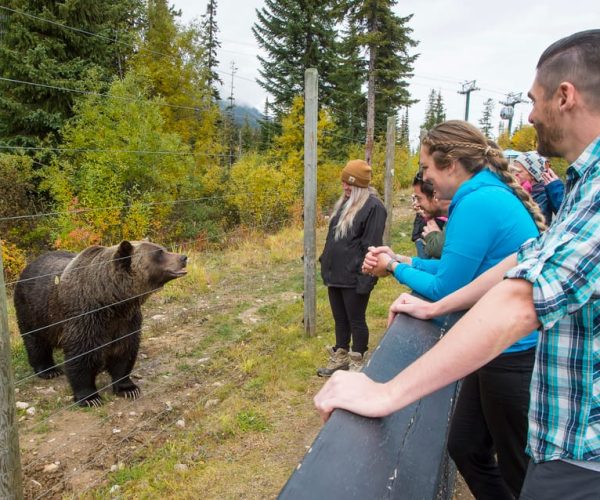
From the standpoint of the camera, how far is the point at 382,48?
23703 mm

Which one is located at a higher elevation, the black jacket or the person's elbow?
the person's elbow

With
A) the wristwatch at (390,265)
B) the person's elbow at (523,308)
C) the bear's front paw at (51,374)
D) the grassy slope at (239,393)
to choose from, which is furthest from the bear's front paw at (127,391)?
the person's elbow at (523,308)

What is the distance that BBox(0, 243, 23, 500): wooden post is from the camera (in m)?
2.44

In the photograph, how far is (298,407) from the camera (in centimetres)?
431

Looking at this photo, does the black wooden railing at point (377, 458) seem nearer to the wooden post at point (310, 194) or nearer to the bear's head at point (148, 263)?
the bear's head at point (148, 263)

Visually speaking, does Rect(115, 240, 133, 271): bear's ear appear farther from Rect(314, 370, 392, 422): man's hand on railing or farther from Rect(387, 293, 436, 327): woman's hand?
Rect(314, 370, 392, 422): man's hand on railing

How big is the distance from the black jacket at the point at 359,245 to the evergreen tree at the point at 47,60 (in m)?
12.4

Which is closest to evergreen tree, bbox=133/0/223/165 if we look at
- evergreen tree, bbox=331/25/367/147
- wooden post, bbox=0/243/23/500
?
evergreen tree, bbox=331/25/367/147

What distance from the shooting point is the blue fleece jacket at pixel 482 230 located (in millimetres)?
1846

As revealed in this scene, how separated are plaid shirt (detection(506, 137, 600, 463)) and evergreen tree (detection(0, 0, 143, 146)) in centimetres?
1537

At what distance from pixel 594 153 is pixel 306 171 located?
15.6 feet

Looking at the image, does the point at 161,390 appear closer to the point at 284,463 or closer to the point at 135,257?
the point at 135,257

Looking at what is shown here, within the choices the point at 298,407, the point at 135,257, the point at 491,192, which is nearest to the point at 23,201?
the point at 135,257

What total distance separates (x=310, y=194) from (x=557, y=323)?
478cm
